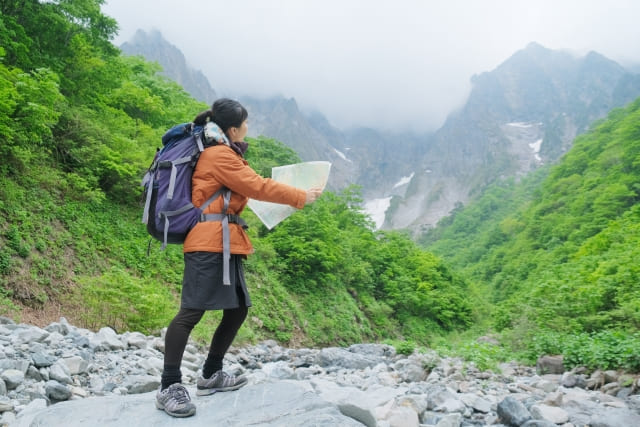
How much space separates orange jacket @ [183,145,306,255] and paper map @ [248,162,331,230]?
0.24 metres

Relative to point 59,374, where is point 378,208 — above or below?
above

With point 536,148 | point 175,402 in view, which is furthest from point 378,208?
point 175,402

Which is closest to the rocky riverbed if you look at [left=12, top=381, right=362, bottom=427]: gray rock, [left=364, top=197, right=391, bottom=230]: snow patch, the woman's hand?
[left=12, top=381, right=362, bottom=427]: gray rock

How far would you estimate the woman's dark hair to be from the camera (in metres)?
2.98

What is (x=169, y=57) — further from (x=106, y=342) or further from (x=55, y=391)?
(x=55, y=391)

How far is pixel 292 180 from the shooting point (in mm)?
3072

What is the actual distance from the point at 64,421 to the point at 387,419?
235 centimetres

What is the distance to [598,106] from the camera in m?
147

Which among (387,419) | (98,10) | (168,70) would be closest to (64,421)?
(387,419)

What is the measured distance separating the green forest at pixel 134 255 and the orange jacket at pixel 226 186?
1161mm

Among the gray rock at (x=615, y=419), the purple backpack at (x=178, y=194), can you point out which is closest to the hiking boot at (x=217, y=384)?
the purple backpack at (x=178, y=194)

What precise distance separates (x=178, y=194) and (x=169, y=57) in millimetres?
121811

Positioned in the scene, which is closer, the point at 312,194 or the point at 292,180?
the point at 312,194

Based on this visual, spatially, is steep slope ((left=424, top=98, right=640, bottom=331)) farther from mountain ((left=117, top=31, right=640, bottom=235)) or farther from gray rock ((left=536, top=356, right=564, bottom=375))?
mountain ((left=117, top=31, right=640, bottom=235))
